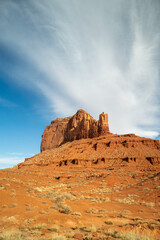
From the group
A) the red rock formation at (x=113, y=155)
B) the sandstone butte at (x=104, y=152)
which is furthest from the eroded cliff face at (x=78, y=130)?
the red rock formation at (x=113, y=155)

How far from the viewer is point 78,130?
8488 cm

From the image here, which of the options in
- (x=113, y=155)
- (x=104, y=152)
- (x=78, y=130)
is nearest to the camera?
(x=113, y=155)

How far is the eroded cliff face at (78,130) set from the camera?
7769 cm

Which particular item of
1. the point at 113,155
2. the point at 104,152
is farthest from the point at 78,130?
the point at 113,155

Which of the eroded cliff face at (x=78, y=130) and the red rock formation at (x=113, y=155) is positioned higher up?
the eroded cliff face at (x=78, y=130)

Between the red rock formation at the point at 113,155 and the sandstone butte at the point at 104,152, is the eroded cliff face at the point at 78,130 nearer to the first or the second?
the sandstone butte at the point at 104,152

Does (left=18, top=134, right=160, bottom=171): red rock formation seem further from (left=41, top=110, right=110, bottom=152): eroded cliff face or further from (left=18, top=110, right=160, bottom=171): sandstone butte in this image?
(left=41, top=110, right=110, bottom=152): eroded cliff face

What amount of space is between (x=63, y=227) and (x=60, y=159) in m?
53.7

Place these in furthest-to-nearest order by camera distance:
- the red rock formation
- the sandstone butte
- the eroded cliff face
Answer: the eroded cliff face < the sandstone butte < the red rock formation

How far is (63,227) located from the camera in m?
7.42

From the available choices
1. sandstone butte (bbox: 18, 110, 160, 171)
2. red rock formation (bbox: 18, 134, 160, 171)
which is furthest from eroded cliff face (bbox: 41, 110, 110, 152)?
red rock formation (bbox: 18, 134, 160, 171)

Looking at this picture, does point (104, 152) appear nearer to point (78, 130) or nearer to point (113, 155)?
point (113, 155)

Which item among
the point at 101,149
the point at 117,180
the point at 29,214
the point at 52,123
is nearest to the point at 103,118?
the point at 101,149

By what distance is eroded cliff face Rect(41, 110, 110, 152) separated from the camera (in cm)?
7769
